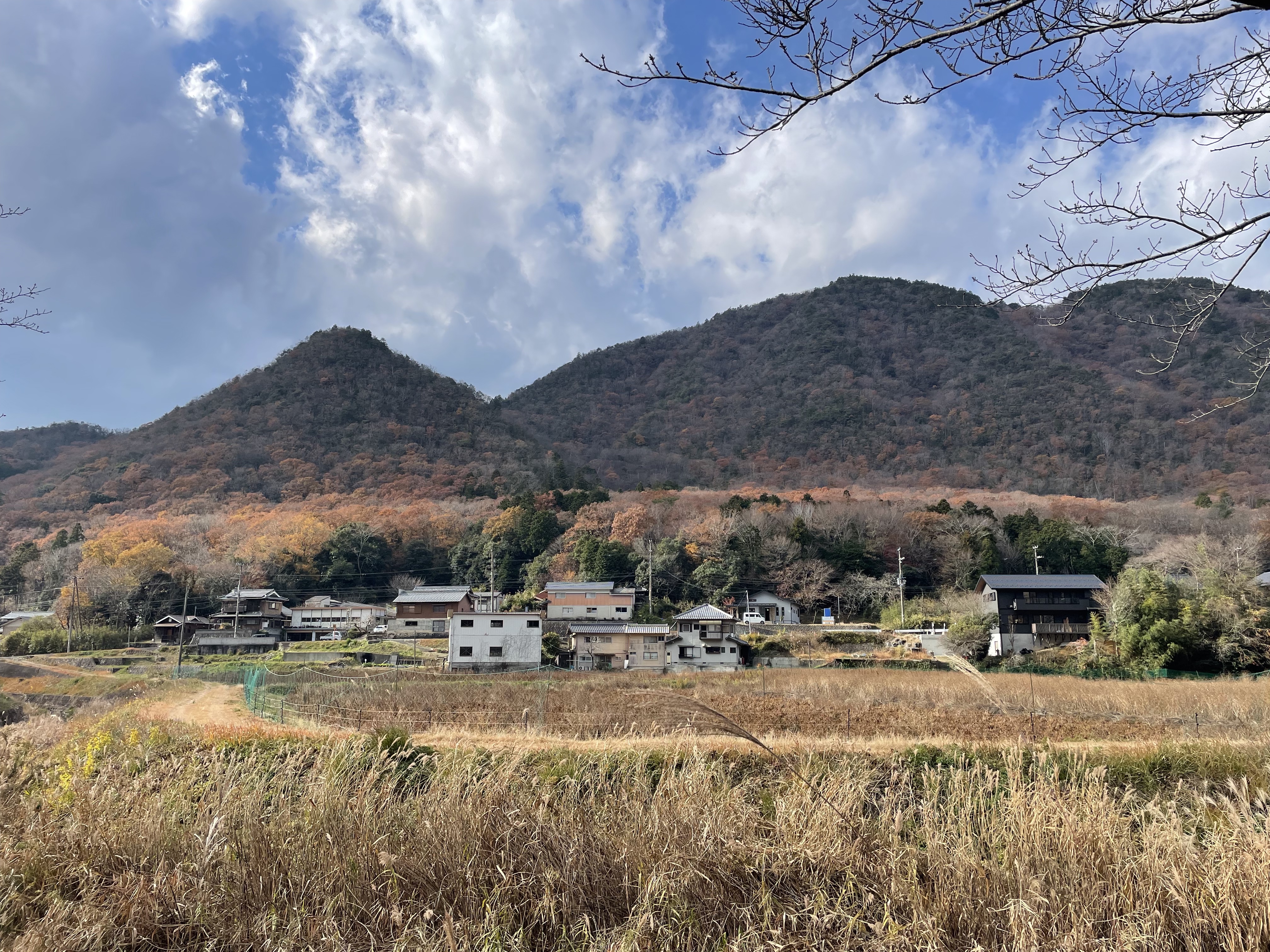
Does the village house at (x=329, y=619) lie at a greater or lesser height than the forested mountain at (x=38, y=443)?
lesser

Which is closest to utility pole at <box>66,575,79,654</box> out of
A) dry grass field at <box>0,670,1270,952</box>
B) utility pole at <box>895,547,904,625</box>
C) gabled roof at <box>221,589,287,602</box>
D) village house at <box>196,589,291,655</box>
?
village house at <box>196,589,291,655</box>

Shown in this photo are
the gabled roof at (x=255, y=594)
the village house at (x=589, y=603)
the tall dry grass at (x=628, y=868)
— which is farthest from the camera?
the gabled roof at (x=255, y=594)

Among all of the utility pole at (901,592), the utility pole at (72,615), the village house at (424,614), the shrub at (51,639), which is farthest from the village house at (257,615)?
the utility pole at (901,592)

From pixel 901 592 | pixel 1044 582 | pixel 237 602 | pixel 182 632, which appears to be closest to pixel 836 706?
Result: pixel 1044 582

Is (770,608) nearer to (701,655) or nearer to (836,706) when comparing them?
(701,655)

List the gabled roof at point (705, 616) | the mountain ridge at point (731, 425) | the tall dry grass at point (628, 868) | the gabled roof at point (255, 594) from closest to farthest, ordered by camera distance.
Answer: the tall dry grass at point (628, 868), the gabled roof at point (705, 616), the gabled roof at point (255, 594), the mountain ridge at point (731, 425)

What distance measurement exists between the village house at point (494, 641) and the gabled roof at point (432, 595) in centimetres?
996

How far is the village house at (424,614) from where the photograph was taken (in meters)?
39.4

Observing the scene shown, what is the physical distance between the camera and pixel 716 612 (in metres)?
32.2

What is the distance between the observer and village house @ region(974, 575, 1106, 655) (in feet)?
108

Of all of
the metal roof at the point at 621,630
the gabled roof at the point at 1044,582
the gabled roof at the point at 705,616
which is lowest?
the metal roof at the point at 621,630

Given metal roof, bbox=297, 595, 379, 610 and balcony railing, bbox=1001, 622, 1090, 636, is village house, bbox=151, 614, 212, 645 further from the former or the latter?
balcony railing, bbox=1001, 622, 1090, 636

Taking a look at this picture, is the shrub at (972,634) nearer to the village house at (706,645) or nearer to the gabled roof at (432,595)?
the village house at (706,645)

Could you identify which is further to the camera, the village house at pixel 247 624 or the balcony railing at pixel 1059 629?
the village house at pixel 247 624
